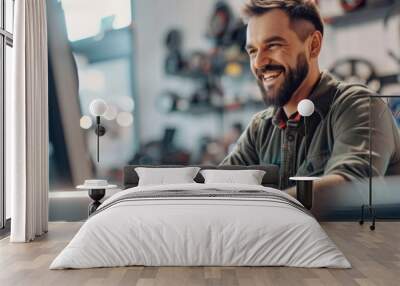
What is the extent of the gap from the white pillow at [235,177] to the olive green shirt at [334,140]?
525 millimetres

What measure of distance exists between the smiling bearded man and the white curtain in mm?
2391

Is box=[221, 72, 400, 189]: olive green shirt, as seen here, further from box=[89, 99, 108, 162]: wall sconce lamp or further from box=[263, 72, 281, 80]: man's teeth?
box=[89, 99, 108, 162]: wall sconce lamp

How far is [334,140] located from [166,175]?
85.6 inches

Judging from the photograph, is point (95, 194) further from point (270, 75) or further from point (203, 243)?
point (270, 75)

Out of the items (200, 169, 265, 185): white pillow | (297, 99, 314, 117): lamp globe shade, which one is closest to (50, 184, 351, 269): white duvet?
(200, 169, 265, 185): white pillow

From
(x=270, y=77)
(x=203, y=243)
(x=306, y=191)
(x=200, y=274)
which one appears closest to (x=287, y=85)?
(x=270, y=77)

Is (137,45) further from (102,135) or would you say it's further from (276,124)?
(276,124)

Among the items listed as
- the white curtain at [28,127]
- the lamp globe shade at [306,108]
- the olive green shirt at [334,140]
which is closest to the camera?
the white curtain at [28,127]

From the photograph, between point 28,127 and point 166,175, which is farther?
point 166,175

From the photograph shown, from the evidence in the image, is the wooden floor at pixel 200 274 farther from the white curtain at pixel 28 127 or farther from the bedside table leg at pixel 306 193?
the bedside table leg at pixel 306 193

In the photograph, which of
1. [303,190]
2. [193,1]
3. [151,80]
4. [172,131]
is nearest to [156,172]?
[172,131]

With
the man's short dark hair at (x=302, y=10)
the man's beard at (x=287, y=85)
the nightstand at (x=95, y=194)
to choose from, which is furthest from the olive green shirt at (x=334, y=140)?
the nightstand at (x=95, y=194)

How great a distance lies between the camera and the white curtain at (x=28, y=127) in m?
5.88

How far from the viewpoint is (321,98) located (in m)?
7.31
